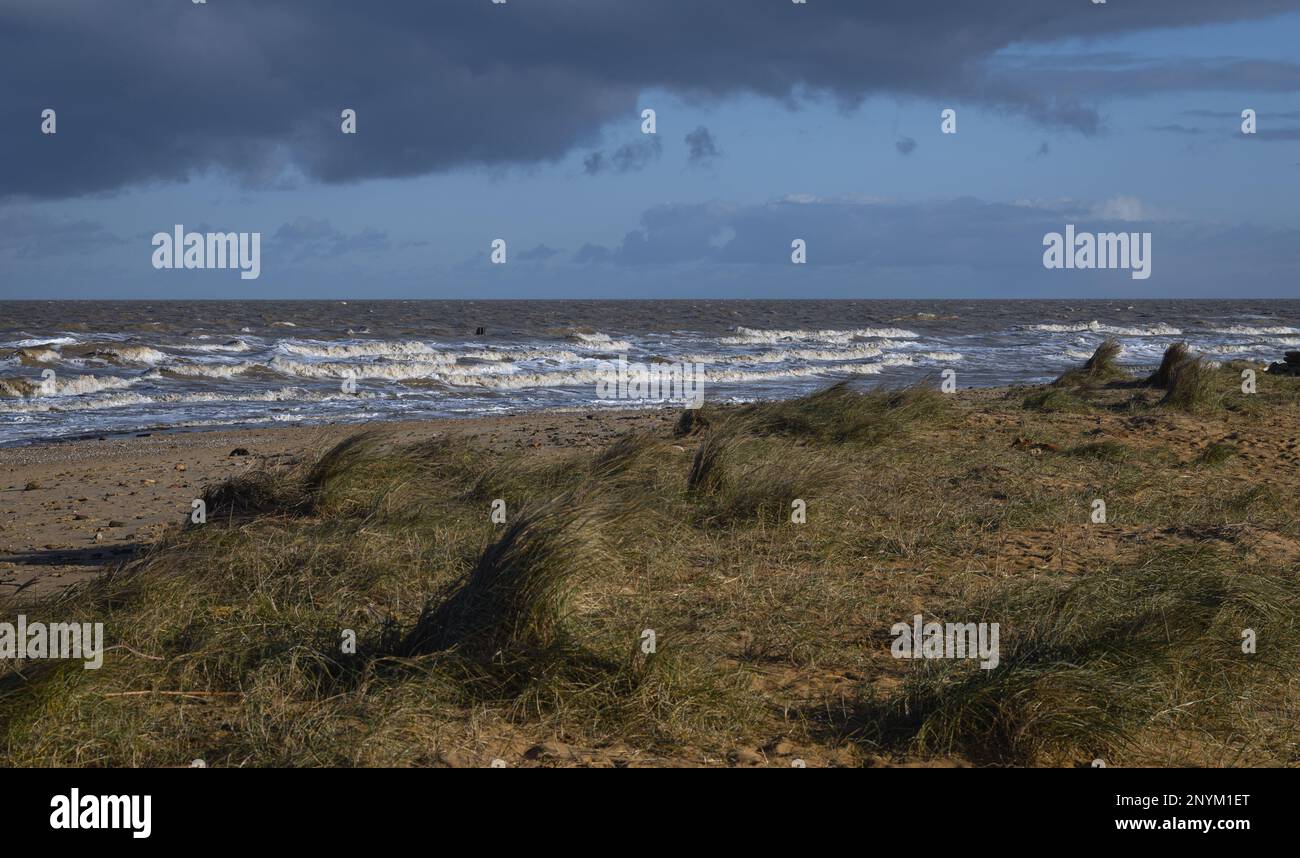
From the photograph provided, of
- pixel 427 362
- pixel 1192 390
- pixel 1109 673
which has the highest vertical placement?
pixel 427 362

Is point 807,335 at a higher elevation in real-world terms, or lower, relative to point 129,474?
higher

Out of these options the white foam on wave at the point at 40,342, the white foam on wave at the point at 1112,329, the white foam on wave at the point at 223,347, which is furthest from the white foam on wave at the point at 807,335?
the white foam on wave at the point at 40,342

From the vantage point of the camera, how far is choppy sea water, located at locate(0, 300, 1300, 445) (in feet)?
57.8

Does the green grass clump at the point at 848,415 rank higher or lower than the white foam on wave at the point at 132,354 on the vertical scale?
lower

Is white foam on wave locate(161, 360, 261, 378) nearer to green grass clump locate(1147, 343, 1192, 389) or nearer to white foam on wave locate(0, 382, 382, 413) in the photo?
white foam on wave locate(0, 382, 382, 413)

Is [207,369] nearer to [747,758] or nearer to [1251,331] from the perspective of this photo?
[747,758]

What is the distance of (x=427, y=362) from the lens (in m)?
25.9

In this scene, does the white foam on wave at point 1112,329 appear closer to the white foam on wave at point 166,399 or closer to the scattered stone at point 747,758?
the white foam on wave at point 166,399

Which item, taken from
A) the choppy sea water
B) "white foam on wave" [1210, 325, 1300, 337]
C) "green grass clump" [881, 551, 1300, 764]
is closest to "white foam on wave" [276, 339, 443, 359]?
the choppy sea water

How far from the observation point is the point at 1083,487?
7594 mm

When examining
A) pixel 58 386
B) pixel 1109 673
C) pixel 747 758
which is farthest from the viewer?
pixel 58 386

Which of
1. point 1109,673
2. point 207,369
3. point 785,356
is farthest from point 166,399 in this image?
point 785,356

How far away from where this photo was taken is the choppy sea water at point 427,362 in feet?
57.8
